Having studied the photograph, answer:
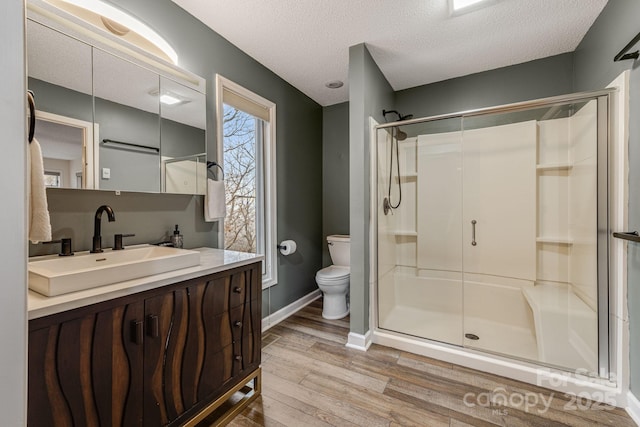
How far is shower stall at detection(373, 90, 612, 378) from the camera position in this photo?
1.90 m

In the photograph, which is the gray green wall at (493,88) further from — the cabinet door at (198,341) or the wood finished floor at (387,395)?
the cabinet door at (198,341)

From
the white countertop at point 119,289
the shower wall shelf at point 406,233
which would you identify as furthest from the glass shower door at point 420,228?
the white countertop at point 119,289

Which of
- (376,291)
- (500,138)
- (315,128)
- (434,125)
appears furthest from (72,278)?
(500,138)

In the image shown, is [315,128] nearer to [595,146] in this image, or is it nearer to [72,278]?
[595,146]

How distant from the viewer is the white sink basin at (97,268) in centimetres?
94

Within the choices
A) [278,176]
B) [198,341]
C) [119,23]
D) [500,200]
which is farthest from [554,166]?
[119,23]

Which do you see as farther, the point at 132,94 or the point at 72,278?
the point at 132,94

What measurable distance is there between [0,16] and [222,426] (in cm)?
177

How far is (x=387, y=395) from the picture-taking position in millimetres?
1694

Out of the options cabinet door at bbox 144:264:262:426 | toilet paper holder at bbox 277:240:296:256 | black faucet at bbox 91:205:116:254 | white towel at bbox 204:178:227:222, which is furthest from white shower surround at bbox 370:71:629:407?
black faucet at bbox 91:205:116:254

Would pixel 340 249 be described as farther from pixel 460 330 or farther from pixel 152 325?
pixel 152 325

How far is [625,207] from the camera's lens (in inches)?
63.7

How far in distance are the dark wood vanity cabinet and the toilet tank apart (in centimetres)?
162

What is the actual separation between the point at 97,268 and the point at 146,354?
41 centimetres
